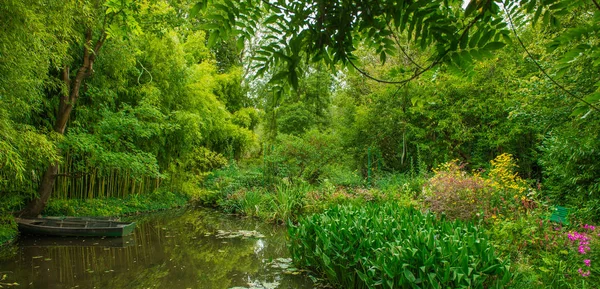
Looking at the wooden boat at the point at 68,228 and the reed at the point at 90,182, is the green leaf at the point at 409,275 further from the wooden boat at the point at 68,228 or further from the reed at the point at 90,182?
the reed at the point at 90,182

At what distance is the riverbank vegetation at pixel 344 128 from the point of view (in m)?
1.12

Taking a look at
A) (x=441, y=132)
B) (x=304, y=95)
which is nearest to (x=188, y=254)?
(x=441, y=132)

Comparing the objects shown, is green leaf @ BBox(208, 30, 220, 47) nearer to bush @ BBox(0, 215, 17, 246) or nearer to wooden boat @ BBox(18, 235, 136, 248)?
wooden boat @ BBox(18, 235, 136, 248)

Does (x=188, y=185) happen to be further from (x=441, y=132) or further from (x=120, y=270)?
(x=441, y=132)

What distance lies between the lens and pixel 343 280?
397 cm

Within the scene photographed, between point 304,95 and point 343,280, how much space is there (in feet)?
40.2

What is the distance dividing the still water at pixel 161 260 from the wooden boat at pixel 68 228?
0.44 feet

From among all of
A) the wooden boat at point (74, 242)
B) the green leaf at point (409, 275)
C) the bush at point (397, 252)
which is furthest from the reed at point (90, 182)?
the green leaf at point (409, 275)

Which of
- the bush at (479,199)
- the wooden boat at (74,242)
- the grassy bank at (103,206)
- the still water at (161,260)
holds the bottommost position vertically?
the still water at (161,260)

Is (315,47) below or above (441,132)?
below

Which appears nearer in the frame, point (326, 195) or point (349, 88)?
point (326, 195)

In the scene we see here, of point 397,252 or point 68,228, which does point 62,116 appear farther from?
point 397,252

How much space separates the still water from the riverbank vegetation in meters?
0.71

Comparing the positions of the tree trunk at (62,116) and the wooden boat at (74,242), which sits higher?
the tree trunk at (62,116)
